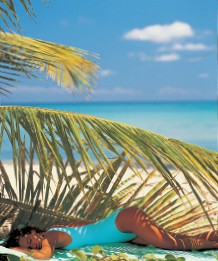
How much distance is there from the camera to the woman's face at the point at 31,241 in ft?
6.32

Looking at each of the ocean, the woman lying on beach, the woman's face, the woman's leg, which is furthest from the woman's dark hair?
the ocean

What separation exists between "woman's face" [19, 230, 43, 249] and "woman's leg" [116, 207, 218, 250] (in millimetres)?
326

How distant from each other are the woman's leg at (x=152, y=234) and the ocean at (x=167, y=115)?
13.6 meters

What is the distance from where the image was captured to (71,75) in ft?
9.40

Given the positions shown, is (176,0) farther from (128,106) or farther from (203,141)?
(203,141)

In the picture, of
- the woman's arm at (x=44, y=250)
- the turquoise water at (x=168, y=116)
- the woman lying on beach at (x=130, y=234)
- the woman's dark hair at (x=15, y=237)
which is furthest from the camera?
the turquoise water at (x=168, y=116)

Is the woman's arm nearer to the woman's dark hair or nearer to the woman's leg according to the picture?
the woman's dark hair

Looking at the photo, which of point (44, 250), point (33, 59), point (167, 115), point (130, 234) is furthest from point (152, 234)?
point (167, 115)

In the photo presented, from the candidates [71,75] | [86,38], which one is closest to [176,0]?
[86,38]

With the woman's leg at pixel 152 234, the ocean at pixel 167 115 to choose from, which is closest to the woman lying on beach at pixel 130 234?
the woman's leg at pixel 152 234

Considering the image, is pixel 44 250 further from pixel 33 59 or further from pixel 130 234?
pixel 33 59

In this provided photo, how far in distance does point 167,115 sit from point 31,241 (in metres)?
24.8

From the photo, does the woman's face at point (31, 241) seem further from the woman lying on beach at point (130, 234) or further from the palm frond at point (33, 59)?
the palm frond at point (33, 59)

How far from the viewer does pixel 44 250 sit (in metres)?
1.89
